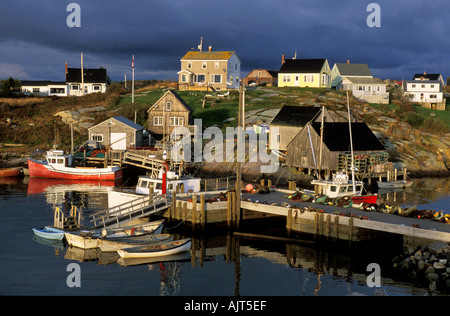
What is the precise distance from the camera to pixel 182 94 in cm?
9312

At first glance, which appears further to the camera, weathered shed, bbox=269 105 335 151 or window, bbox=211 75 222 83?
window, bbox=211 75 222 83

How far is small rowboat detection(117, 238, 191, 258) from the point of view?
92.9 ft

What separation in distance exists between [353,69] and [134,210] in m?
88.0

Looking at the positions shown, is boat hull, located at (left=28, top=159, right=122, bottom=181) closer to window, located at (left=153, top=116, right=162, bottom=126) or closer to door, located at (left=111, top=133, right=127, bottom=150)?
door, located at (left=111, top=133, right=127, bottom=150)

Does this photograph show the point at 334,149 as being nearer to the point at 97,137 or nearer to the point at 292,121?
the point at 292,121

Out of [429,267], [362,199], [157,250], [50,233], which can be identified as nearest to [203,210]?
[157,250]

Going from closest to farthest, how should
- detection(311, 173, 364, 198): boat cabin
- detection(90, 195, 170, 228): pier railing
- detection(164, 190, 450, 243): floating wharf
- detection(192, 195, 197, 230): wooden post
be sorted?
detection(164, 190, 450, 243): floating wharf
detection(90, 195, 170, 228): pier railing
detection(192, 195, 197, 230): wooden post
detection(311, 173, 364, 198): boat cabin

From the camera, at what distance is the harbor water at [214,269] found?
23.9 metres

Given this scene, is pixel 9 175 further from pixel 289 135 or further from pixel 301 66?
pixel 301 66

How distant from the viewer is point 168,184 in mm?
37750

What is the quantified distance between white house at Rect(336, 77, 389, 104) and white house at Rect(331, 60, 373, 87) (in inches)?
301

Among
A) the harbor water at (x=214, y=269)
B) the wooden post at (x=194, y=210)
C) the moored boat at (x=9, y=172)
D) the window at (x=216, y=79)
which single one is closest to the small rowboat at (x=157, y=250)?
the harbor water at (x=214, y=269)

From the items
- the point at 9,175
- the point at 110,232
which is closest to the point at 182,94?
the point at 9,175

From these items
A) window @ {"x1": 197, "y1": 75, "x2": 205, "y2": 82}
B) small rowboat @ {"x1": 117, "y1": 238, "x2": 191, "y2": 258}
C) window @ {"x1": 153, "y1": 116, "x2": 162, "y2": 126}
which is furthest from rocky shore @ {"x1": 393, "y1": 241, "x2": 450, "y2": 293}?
window @ {"x1": 197, "y1": 75, "x2": 205, "y2": 82}
